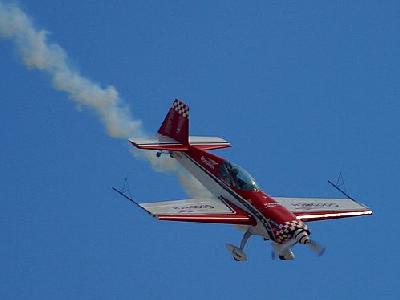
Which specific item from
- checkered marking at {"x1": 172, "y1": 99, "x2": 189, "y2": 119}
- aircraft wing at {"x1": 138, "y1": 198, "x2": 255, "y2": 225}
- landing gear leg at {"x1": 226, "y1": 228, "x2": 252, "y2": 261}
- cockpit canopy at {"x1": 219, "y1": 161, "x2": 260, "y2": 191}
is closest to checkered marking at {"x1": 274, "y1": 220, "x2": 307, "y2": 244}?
aircraft wing at {"x1": 138, "y1": 198, "x2": 255, "y2": 225}

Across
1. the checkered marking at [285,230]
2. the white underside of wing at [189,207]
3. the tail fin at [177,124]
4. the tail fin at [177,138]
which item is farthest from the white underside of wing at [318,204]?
the tail fin at [177,124]

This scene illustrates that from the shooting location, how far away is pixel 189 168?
2335 inches

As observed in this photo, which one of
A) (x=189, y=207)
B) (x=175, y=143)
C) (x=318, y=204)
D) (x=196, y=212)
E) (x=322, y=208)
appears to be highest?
(x=175, y=143)

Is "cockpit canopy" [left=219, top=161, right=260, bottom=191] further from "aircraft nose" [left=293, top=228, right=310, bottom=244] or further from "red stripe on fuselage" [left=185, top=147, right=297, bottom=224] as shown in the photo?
"aircraft nose" [left=293, top=228, right=310, bottom=244]

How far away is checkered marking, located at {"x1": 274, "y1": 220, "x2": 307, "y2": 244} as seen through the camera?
50.8 metres

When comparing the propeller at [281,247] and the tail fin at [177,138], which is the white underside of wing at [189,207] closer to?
the propeller at [281,247]

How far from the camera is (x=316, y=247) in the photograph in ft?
167

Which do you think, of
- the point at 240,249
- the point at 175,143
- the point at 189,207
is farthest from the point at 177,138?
the point at 240,249

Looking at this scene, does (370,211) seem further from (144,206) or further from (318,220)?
(144,206)

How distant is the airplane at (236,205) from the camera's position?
51.1 meters

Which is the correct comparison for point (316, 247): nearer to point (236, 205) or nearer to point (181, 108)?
point (236, 205)

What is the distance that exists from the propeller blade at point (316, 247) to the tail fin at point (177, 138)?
1105cm

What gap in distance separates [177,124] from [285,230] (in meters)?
12.1

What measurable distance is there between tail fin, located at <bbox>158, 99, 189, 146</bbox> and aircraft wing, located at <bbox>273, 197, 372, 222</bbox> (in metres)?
6.42
